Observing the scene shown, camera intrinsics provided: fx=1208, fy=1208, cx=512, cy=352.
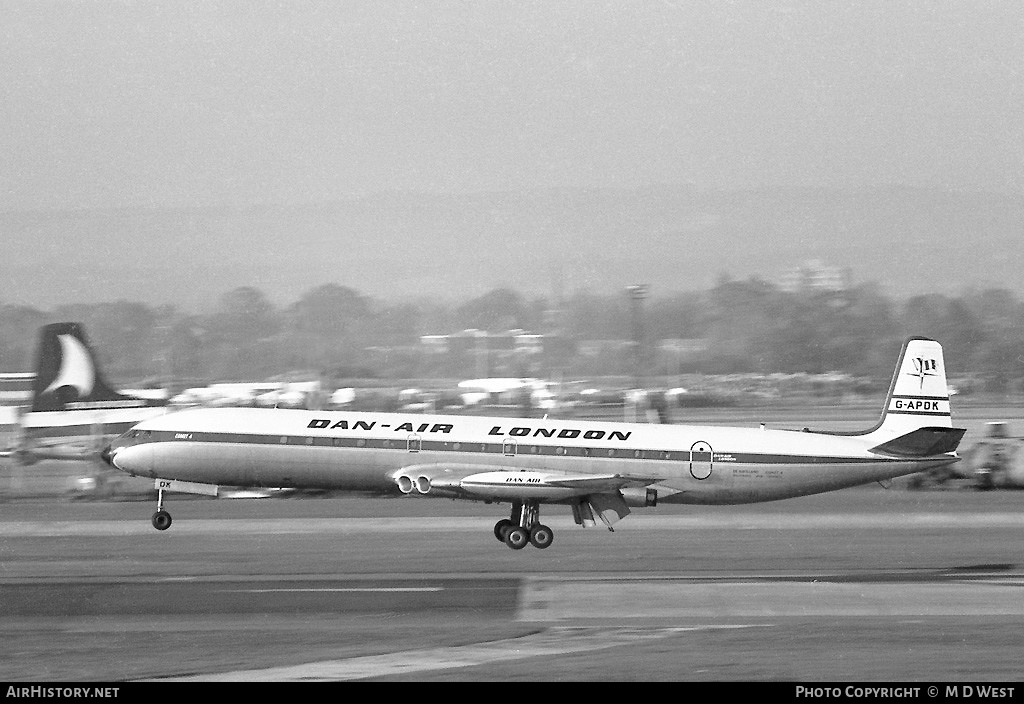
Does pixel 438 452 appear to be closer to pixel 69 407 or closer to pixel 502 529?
pixel 502 529

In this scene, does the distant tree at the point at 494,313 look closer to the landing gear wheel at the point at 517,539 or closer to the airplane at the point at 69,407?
the airplane at the point at 69,407

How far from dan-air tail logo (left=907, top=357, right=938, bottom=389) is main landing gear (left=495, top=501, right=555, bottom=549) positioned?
37.5ft

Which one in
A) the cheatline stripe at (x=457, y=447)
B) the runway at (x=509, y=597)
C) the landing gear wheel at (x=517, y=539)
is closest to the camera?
the runway at (x=509, y=597)

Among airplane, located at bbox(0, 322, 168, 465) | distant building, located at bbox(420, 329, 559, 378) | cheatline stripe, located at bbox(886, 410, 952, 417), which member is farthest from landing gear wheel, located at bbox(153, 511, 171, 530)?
distant building, located at bbox(420, 329, 559, 378)

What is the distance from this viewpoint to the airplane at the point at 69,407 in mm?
44969

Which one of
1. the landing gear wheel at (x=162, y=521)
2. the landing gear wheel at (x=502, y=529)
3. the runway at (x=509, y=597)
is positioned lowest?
the runway at (x=509, y=597)

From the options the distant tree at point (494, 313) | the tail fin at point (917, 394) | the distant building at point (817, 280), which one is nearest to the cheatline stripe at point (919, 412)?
the tail fin at point (917, 394)

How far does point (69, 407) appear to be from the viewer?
46531 millimetres

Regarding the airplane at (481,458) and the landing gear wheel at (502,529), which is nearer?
the airplane at (481,458)

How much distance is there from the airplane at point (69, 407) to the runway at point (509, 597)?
324 inches

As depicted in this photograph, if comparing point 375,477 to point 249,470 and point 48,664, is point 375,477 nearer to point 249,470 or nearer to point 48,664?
point 249,470

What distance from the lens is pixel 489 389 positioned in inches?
2968

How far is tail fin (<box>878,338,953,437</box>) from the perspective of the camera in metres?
32.1

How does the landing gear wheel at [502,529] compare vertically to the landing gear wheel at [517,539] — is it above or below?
above
